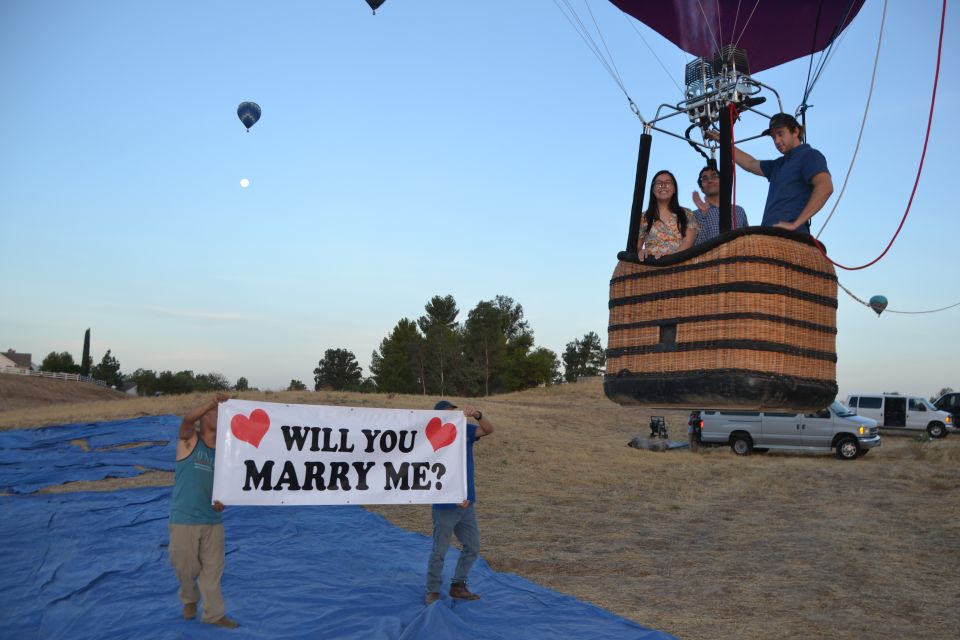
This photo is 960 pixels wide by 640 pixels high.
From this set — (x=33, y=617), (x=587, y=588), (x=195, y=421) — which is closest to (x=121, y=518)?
(x=33, y=617)

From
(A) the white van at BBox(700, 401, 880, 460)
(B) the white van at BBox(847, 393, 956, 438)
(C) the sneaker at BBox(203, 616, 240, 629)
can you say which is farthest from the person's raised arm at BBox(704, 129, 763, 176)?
(B) the white van at BBox(847, 393, 956, 438)

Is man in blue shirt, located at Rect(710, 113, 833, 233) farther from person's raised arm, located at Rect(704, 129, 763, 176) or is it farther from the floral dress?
the floral dress

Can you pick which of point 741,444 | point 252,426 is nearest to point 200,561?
point 252,426

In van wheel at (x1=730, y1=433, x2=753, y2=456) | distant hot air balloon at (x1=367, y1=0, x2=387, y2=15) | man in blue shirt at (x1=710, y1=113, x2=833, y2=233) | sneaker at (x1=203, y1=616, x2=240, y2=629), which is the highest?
distant hot air balloon at (x1=367, y1=0, x2=387, y2=15)

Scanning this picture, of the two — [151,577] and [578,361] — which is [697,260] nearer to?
[151,577]

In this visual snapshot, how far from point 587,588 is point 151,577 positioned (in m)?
4.94

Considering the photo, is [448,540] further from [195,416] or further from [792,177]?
[792,177]

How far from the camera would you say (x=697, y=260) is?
3.86 metres

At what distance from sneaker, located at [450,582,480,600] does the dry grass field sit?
3.95 ft

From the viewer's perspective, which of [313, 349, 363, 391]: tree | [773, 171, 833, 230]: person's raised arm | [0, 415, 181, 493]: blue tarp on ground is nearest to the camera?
[773, 171, 833, 230]: person's raised arm

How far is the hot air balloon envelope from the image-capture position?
583 centimetres

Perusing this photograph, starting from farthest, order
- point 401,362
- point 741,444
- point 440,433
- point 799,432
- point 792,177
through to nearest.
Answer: point 401,362 → point 741,444 → point 799,432 → point 440,433 → point 792,177

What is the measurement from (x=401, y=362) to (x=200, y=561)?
8399cm

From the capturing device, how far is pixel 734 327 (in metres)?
3.66
